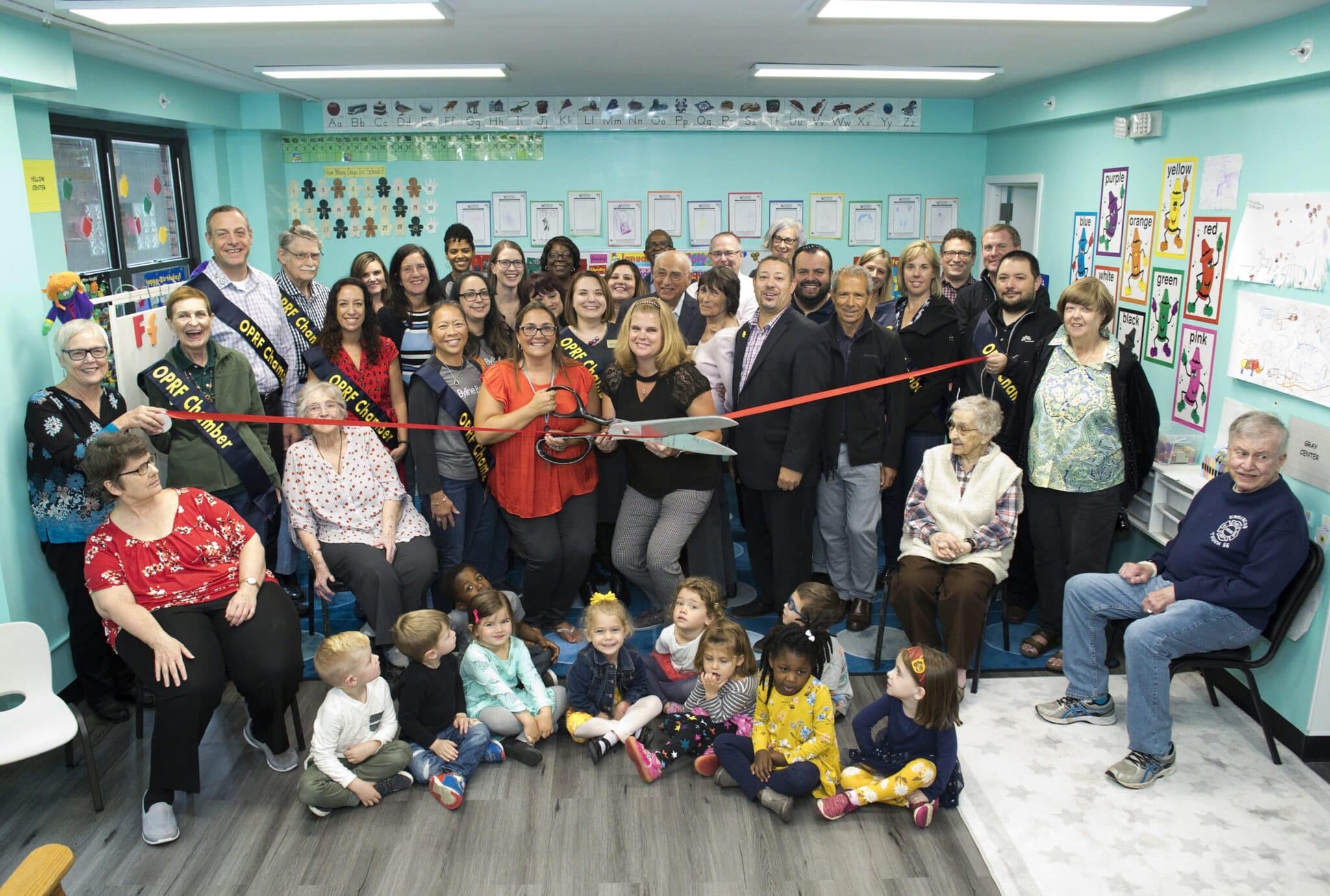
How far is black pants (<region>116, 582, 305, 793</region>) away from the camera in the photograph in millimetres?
3305

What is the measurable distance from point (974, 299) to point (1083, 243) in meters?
1.39

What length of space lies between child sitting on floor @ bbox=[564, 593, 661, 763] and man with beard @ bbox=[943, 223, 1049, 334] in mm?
2346

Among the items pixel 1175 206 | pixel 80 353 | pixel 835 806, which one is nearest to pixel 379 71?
pixel 80 353

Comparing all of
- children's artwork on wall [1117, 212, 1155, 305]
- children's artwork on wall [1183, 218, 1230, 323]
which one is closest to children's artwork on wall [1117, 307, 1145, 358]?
children's artwork on wall [1117, 212, 1155, 305]

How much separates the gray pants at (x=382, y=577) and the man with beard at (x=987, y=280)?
2.81 m

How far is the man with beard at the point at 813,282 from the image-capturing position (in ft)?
15.0

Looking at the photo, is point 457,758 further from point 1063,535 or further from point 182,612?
point 1063,535

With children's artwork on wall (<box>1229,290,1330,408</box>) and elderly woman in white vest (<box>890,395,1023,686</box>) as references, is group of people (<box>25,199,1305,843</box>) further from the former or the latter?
children's artwork on wall (<box>1229,290,1330,408</box>)

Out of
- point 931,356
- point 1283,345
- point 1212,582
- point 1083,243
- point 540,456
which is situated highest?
point 1083,243

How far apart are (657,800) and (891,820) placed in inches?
31.0

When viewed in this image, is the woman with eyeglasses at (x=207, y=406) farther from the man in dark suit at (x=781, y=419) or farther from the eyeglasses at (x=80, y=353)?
the man in dark suit at (x=781, y=419)

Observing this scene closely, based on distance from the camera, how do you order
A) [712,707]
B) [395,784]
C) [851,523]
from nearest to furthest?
[395,784] < [712,707] < [851,523]

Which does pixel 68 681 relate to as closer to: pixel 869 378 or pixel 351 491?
pixel 351 491

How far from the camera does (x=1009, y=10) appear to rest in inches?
146
